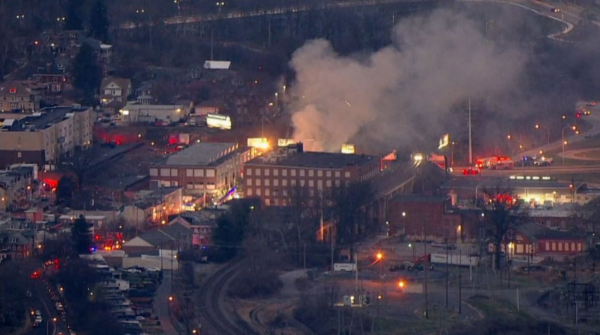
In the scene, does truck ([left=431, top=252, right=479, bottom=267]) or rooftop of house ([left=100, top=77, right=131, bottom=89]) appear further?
rooftop of house ([left=100, top=77, right=131, bottom=89])

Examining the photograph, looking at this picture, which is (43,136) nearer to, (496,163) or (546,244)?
(496,163)

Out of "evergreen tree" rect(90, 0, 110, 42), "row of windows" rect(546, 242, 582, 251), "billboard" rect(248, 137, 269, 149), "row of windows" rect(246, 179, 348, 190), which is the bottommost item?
"row of windows" rect(546, 242, 582, 251)

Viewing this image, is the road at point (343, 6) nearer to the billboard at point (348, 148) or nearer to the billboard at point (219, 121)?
the billboard at point (219, 121)

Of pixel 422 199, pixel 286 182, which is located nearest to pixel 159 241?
pixel 286 182

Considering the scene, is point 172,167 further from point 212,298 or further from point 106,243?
point 212,298

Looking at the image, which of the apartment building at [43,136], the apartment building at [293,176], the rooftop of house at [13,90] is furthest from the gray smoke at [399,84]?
the rooftop of house at [13,90]

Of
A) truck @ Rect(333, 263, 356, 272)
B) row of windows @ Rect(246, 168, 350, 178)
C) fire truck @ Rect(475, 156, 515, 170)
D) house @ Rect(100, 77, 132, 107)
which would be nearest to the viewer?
truck @ Rect(333, 263, 356, 272)

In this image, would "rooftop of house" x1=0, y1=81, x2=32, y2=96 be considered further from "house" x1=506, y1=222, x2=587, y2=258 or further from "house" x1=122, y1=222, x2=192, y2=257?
"house" x1=506, y1=222, x2=587, y2=258

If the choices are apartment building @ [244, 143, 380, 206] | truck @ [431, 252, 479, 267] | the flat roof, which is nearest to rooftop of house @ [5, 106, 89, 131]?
the flat roof
